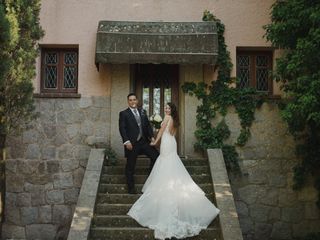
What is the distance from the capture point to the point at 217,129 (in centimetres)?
1045

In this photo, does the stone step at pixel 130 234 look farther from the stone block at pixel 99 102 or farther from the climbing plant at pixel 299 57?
the stone block at pixel 99 102

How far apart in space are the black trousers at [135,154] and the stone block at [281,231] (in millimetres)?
3153

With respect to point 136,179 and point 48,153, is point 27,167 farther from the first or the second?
point 136,179

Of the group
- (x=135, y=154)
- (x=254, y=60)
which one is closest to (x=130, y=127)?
(x=135, y=154)

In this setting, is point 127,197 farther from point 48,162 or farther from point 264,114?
point 264,114

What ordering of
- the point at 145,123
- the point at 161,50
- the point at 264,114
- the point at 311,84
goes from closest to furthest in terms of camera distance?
the point at 311,84
the point at 145,123
the point at 161,50
the point at 264,114

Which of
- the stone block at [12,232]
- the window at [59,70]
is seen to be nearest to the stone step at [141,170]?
the window at [59,70]

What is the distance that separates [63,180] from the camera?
33.9ft

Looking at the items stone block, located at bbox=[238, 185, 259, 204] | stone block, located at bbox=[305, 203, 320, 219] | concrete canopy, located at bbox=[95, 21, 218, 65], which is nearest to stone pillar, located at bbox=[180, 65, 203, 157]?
concrete canopy, located at bbox=[95, 21, 218, 65]

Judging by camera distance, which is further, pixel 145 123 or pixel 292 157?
pixel 292 157

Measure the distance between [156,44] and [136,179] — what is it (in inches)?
110

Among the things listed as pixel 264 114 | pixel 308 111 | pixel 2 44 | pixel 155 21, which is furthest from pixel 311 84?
pixel 2 44

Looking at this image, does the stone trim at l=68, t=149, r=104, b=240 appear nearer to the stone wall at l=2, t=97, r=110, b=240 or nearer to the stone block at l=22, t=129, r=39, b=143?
the stone wall at l=2, t=97, r=110, b=240

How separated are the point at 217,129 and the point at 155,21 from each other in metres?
2.73
